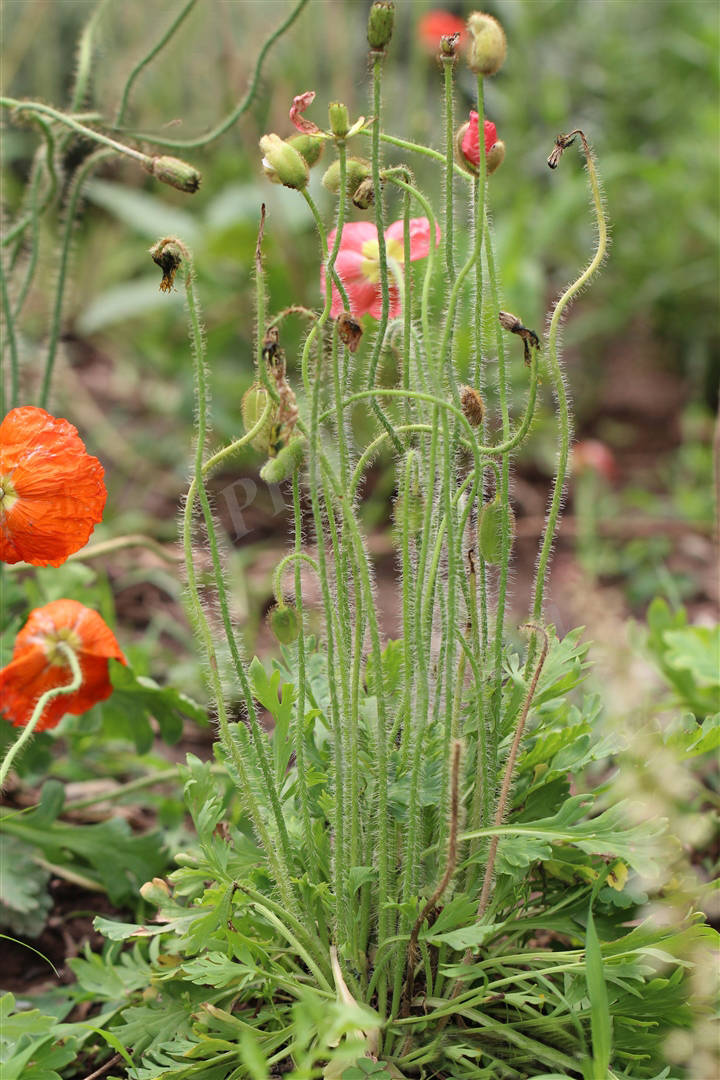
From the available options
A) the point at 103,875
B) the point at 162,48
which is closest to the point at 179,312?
the point at 162,48

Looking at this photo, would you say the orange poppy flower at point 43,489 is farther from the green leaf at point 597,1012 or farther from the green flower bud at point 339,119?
the green leaf at point 597,1012

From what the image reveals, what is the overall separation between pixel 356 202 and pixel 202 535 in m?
1.54

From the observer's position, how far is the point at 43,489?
1149 mm

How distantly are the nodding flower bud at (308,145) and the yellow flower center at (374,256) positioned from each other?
168mm

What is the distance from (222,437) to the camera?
3348 millimetres

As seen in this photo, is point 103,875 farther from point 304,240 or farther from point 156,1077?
point 304,240

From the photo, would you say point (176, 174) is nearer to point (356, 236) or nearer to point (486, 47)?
point (356, 236)

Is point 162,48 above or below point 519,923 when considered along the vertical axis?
above

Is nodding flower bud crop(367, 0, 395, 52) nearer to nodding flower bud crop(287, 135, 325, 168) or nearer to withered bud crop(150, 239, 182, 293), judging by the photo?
nodding flower bud crop(287, 135, 325, 168)

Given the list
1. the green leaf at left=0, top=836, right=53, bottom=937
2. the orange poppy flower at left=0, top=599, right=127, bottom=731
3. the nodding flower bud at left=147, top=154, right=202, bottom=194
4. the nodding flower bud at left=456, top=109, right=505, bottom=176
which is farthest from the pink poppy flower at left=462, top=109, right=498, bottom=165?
the green leaf at left=0, top=836, right=53, bottom=937

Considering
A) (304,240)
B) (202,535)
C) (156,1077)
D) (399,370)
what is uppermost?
Answer: (304,240)

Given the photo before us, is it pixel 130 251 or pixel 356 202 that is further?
pixel 130 251

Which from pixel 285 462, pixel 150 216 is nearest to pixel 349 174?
pixel 285 462

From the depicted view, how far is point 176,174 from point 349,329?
0.26m
